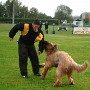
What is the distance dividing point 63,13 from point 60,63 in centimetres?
12126

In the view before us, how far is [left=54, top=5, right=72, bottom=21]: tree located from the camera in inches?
5078

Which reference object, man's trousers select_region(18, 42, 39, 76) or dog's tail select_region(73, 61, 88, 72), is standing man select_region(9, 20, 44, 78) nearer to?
man's trousers select_region(18, 42, 39, 76)

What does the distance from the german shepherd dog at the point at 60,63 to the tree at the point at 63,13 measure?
117 meters

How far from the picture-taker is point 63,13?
13062 centimetres

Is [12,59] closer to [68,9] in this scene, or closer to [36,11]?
[36,11]

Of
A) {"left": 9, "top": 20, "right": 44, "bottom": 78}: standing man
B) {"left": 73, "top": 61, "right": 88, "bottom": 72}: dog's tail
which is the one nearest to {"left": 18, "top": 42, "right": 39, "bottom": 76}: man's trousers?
{"left": 9, "top": 20, "right": 44, "bottom": 78}: standing man

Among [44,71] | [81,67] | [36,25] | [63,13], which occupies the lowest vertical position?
[63,13]

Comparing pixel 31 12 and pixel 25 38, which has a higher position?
pixel 25 38

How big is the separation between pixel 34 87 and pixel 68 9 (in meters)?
126

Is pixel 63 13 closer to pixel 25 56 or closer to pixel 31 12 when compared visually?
pixel 31 12

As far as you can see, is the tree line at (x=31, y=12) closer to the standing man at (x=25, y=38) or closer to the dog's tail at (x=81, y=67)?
the standing man at (x=25, y=38)

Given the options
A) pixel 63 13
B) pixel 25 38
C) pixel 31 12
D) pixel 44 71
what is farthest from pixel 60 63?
pixel 63 13

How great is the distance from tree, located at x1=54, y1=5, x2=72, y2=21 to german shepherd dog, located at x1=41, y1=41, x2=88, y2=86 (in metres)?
117

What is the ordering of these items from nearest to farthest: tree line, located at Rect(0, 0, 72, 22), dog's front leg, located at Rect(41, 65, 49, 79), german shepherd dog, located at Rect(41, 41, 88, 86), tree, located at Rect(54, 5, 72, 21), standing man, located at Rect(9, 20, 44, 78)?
1. german shepherd dog, located at Rect(41, 41, 88, 86)
2. dog's front leg, located at Rect(41, 65, 49, 79)
3. standing man, located at Rect(9, 20, 44, 78)
4. tree line, located at Rect(0, 0, 72, 22)
5. tree, located at Rect(54, 5, 72, 21)
